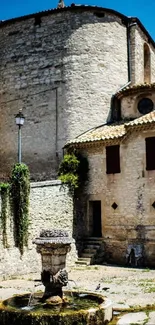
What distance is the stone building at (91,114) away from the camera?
18.8 metres

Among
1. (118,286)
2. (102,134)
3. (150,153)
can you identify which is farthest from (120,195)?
(118,286)

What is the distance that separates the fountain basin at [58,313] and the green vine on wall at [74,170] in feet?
34.9

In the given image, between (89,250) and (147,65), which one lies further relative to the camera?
(147,65)

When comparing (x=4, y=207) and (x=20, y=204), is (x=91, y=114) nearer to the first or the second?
(x=20, y=204)

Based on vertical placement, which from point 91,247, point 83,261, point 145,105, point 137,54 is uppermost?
point 137,54

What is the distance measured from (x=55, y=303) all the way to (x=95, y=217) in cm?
1212

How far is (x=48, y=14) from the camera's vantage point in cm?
2428

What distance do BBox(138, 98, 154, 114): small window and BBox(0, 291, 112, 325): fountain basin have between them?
1518cm

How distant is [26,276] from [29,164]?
9580 mm

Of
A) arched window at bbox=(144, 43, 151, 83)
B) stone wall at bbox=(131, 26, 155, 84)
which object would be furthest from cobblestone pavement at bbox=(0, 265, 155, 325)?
arched window at bbox=(144, 43, 151, 83)

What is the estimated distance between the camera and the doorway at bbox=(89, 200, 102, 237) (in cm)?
2065

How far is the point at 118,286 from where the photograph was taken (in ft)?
43.5

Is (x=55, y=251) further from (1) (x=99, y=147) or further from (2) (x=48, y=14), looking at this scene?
(2) (x=48, y=14)

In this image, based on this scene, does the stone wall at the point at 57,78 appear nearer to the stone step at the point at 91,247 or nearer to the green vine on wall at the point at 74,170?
the green vine on wall at the point at 74,170
